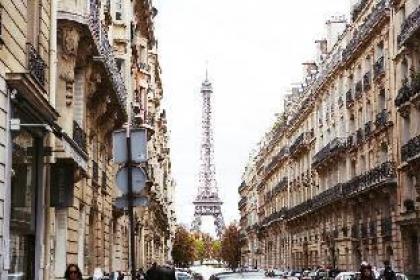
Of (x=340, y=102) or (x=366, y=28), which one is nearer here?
(x=366, y=28)

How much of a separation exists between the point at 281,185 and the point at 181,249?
242 ft

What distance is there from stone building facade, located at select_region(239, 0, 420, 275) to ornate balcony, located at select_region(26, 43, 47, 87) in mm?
25062

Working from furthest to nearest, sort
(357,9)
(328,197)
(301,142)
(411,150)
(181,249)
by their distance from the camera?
(181,249), (301,142), (328,197), (357,9), (411,150)

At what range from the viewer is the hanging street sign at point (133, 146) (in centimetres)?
1048

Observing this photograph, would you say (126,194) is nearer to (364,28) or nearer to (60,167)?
(60,167)

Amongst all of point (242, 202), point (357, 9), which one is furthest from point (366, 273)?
point (242, 202)

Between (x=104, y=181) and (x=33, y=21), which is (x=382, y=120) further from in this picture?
(x=33, y=21)

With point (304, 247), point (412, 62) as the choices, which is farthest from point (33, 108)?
point (304, 247)

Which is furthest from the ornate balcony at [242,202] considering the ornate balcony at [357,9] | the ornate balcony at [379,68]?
the ornate balcony at [379,68]

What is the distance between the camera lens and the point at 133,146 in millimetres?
10508

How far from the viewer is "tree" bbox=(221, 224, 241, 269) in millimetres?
167375

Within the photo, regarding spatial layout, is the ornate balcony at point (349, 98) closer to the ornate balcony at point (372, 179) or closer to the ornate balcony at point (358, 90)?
the ornate balcony at point (358, 90)

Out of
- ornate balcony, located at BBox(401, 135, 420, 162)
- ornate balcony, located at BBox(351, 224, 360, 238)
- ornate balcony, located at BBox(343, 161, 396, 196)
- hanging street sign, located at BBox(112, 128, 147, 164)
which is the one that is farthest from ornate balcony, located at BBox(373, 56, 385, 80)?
hanging street sign, located at BBox(112, 128, 147, 164)

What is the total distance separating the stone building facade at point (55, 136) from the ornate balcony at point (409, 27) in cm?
1391
